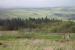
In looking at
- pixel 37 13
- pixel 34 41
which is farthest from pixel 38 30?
pixel 37 13

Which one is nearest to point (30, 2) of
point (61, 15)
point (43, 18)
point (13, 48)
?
point (43, 18)

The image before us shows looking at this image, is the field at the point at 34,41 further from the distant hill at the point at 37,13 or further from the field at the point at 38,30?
the distant hill at the point at 37,13

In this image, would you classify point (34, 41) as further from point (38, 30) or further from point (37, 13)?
point (37, 13)

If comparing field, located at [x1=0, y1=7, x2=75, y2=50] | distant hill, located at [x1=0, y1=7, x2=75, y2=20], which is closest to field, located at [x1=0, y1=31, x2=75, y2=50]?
field, located at [x1=0, y1=7, x2=75, y2=50]

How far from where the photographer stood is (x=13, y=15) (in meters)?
4.28

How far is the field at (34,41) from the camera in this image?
401 centimetres

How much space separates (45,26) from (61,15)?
0.44m

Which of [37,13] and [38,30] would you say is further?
[37,13]

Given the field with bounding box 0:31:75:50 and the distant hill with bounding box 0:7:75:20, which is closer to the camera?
the field with bounding box 0:31:75:50

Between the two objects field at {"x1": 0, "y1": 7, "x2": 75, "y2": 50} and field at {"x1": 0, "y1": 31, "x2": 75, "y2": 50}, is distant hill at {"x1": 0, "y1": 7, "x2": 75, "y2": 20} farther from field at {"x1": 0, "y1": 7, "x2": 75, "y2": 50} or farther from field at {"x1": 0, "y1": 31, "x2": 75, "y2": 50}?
field at {"x1": 0, "y1": 31, "x2": 75, "y2": 50}

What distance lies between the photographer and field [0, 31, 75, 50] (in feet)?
13.1

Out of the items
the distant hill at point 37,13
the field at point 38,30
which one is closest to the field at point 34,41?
the field at point 38,30

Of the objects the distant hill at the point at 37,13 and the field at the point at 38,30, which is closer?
the field at the point at 38,30

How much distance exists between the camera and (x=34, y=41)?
412 centimetres
